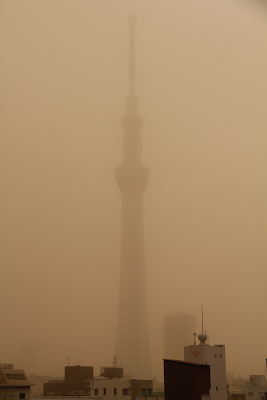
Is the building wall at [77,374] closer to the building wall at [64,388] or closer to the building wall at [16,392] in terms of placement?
the building wall at [64,388]

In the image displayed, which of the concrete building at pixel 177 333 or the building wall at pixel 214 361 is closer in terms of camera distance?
the building wall at pixel 214 361

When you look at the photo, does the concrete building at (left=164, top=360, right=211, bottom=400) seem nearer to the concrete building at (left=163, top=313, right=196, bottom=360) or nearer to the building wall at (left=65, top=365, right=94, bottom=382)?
the building wall at (left=65, top=365, right=94, bottom=382)

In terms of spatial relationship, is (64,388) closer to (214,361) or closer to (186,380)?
(214,361)

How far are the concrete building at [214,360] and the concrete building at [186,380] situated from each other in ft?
11.5

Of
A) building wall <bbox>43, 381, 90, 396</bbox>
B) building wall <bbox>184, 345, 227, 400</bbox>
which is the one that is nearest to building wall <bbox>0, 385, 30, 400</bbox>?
building wall <bbox>184, 345, 227, 400</bbox>

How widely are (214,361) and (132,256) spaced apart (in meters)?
35.9

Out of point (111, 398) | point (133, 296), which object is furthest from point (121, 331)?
point (111, 398)

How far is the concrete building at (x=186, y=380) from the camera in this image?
36.8ft

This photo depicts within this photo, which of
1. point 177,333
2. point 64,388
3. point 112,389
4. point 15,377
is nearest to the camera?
point 15,377

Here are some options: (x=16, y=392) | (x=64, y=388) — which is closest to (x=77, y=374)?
(x=64, y=388)

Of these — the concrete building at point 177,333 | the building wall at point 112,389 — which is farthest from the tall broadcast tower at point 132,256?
the building wall at point 112,389

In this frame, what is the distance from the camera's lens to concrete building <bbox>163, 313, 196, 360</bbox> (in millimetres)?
40781

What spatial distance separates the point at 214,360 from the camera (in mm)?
15695

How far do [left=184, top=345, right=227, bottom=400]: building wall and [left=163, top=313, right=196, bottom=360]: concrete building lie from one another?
24547 millimetres
